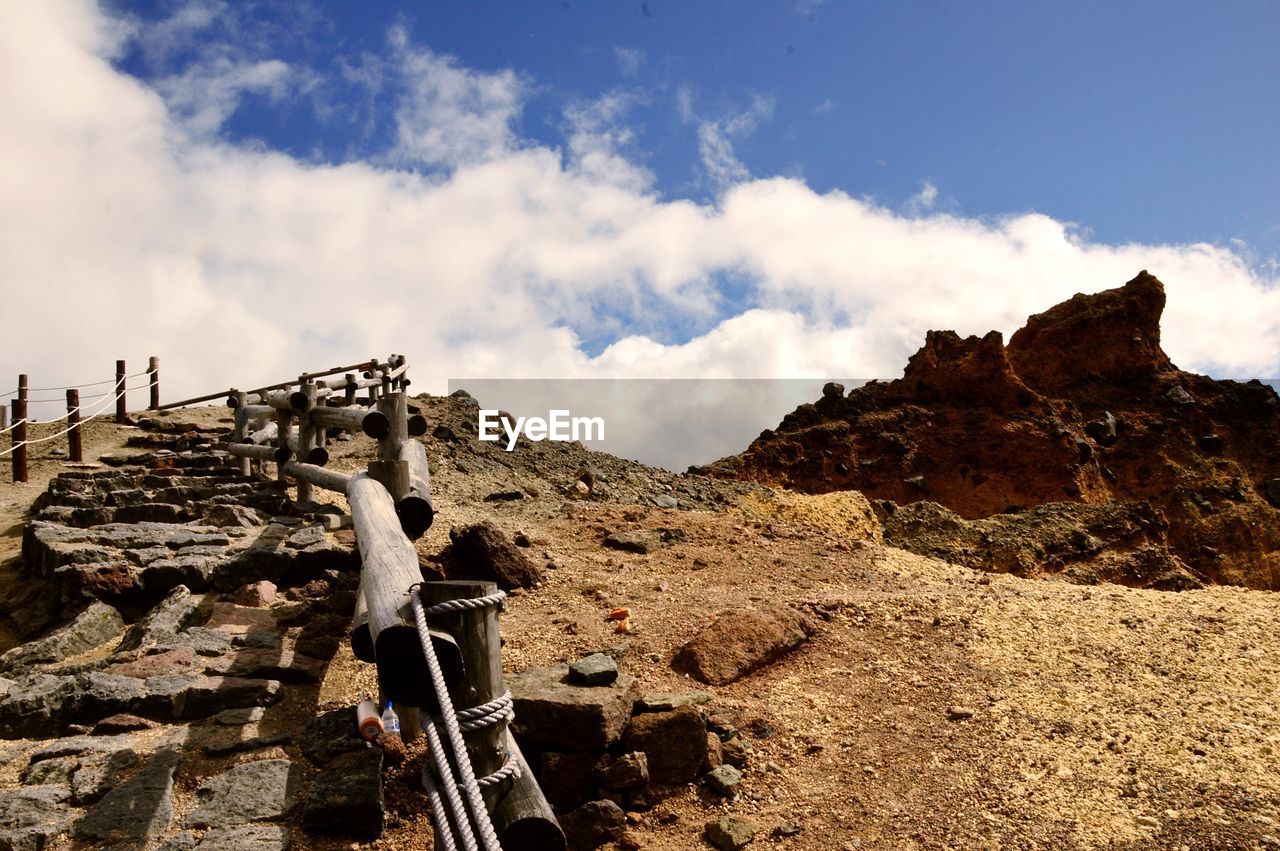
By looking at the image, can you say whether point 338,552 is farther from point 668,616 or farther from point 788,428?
point 788,428

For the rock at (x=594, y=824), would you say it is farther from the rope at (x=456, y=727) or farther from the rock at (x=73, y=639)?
the rock at (x=73, y=639)

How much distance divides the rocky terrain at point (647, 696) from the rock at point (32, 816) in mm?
15

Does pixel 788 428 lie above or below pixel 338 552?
above

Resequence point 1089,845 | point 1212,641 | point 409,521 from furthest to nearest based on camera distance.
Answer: point 1212,641 < point 409,521 < point 1089,845

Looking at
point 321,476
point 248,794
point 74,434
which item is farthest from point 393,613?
point 74,434

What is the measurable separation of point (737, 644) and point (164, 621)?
389 cm

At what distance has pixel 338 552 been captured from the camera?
23.5 feet

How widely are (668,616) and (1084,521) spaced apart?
532 inches

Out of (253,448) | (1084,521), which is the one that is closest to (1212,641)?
(253,448)

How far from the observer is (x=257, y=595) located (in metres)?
6.43

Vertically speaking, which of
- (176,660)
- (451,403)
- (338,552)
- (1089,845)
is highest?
(451,403)

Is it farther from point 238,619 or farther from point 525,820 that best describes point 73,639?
point 525,820

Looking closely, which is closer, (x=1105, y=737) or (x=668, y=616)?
(x=1105, y=737)

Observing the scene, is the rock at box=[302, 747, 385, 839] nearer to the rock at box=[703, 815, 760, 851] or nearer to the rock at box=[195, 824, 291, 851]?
the rock at box=[195, 824, 291, 851]
